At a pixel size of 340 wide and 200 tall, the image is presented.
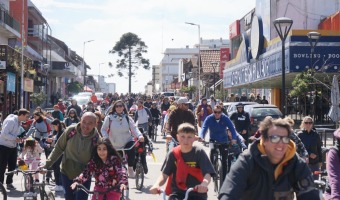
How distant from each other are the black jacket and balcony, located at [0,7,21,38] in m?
34.7

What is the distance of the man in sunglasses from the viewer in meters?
4.28

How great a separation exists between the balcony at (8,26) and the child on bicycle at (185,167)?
32422 mm

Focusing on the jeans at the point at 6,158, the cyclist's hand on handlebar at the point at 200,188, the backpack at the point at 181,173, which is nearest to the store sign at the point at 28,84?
the jeans at the point at 6,158

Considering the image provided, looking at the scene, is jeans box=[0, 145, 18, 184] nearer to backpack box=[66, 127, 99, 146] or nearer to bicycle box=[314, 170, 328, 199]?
backpack box=[66, 127, 99, 146]

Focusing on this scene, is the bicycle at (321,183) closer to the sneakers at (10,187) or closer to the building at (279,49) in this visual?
the sneakers at (10,187)

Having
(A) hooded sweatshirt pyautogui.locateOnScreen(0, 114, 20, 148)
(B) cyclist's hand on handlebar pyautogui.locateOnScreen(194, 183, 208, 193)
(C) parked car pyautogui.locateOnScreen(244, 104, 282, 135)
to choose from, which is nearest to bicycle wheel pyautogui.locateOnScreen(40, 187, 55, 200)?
(A) hooded sweatshirt pyautogui.locateOnScreen(0, 114, 20, 148)

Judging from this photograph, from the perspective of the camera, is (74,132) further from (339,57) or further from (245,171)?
(339,57)

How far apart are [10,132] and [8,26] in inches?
1115

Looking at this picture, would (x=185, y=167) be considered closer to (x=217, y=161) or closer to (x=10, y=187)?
(x=217, y=161)

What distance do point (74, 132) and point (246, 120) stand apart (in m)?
10.3

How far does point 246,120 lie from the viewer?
700 inches

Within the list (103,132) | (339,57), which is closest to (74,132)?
(103,132)

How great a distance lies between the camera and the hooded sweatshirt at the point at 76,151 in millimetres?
7938

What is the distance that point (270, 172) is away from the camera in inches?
169
